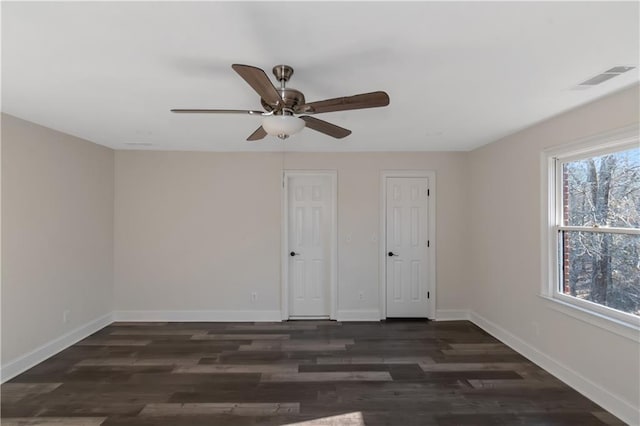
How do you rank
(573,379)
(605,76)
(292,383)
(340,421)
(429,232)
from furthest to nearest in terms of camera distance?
(429,232) → (292,383) → (573,379) → (340,421) → (605,76)

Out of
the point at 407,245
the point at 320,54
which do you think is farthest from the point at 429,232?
the point at 320,54

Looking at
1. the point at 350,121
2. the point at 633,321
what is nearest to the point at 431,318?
the point at 633,321

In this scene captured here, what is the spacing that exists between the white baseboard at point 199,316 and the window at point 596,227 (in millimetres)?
3461

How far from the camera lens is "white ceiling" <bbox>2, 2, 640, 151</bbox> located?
144 centimetres

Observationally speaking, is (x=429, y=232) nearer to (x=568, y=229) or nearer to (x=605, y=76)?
(x=568, y=229)

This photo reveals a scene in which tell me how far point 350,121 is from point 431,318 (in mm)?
3136

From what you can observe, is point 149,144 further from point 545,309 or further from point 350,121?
point 545,309

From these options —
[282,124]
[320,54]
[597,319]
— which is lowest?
[597,319]

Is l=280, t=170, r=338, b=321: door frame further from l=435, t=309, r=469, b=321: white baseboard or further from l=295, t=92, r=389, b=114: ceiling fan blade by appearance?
l=295, t=92, r=389, b=114: ceiling fan blade

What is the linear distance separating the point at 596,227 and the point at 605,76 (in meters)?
1.28

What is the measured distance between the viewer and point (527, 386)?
282 cm

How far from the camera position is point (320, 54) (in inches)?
70.6

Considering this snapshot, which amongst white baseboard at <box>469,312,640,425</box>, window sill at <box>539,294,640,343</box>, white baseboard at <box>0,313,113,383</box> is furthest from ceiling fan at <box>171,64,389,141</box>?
white baseboard at <box>0,313,113,383</box>

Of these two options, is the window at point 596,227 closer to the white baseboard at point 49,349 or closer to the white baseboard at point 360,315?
the white baseboard at point 360,315
